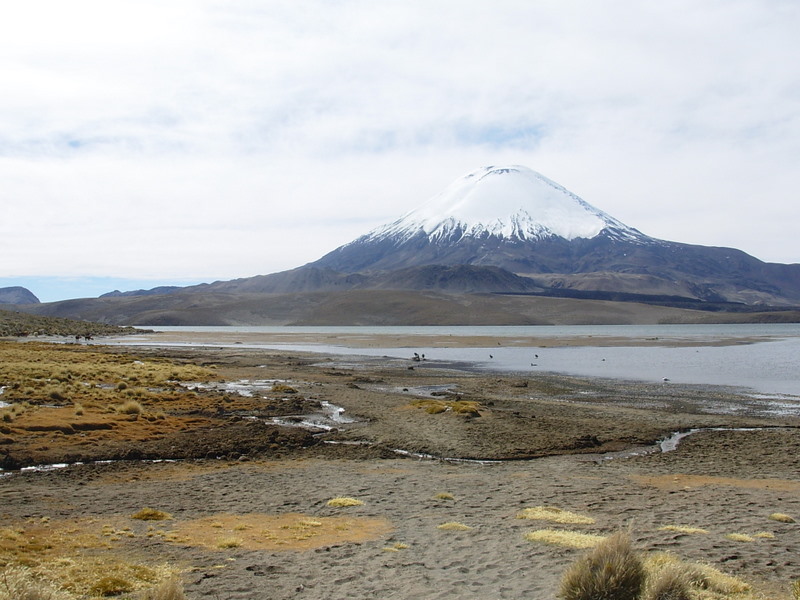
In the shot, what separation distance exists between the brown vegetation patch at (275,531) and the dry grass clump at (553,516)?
253 centimetres

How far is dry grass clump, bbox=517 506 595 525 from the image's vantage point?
10836 mm

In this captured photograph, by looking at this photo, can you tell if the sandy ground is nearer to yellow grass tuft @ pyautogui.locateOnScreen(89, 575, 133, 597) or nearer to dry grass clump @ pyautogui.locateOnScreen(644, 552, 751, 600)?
dry grass clump @ pyautogui.locateOnScreen(644, 552, 751, 600)

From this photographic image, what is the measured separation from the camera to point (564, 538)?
967 centimetres

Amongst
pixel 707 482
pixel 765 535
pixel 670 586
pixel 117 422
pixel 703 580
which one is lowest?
pixel 707 482

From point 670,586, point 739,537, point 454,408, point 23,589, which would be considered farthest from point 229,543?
point 454,408

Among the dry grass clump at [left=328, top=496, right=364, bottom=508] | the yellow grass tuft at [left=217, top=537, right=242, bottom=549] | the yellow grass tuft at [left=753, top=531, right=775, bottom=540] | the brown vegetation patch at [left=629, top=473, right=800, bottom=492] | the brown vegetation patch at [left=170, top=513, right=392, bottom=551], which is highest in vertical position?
the yellow grass tuft at [left=753, top=531, right=775, bottom=540]

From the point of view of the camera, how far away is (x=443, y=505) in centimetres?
1232

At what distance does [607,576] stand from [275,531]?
5710 mm

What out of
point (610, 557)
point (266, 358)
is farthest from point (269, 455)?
point (266, 358)

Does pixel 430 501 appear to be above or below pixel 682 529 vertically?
below

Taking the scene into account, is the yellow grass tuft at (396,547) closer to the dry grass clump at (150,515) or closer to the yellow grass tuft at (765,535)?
the dry grass clump at (150,515)

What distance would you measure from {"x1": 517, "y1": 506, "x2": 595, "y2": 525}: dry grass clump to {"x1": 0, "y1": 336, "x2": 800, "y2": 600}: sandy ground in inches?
8.2

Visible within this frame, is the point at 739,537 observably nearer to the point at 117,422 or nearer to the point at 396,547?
the point at 396,547

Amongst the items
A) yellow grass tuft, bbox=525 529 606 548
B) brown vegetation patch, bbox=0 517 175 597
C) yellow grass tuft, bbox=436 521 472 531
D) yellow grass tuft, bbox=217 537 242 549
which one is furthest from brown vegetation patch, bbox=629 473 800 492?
brown vegetation patch, bbox=0 517 175 597
